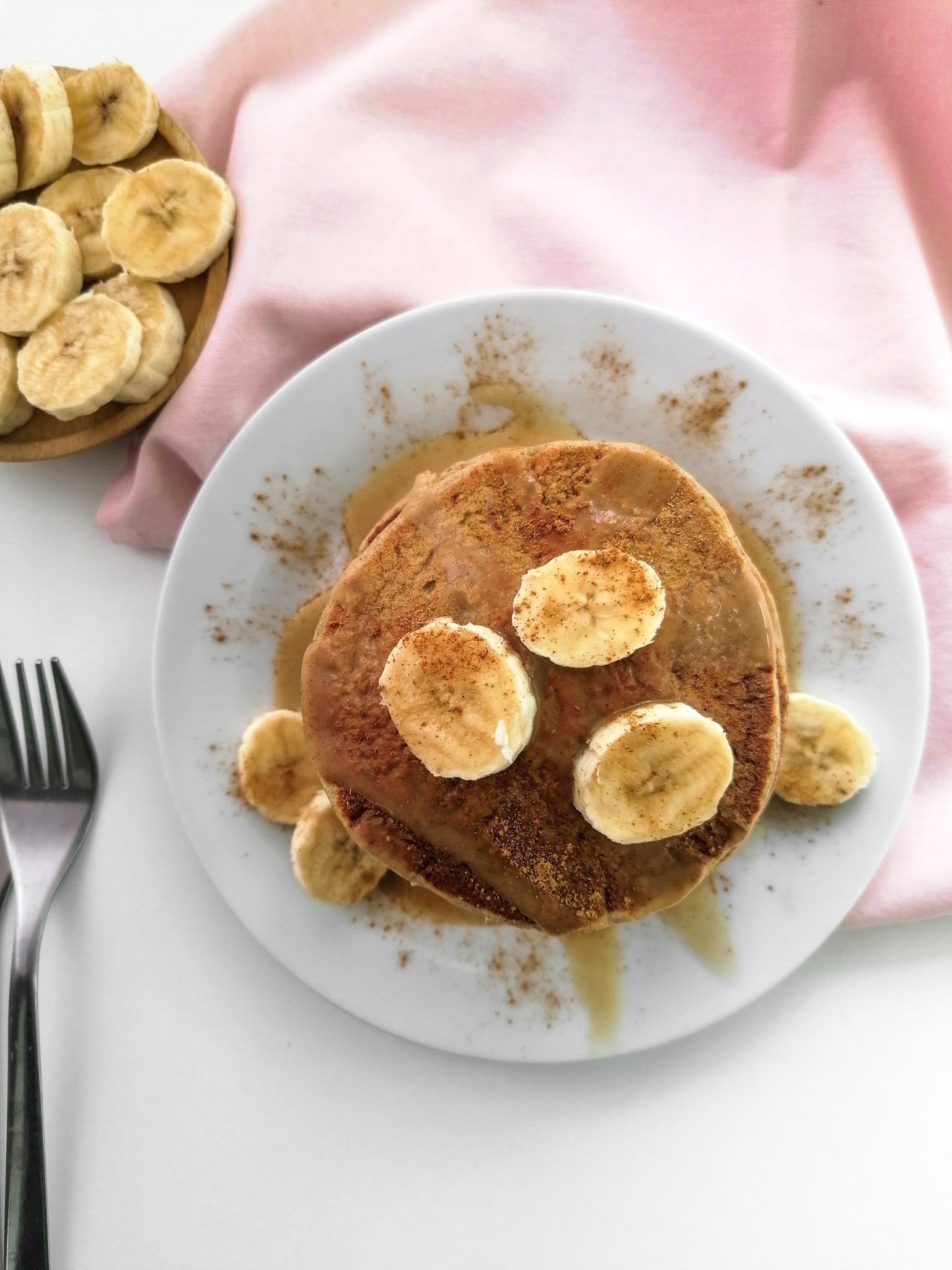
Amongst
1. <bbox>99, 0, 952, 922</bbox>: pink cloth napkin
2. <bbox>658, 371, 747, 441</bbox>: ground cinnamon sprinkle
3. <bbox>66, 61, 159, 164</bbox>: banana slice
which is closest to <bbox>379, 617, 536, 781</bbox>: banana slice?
<bbox>658, 371, 747, 441</bbox>: ground cinnamon sprinkle

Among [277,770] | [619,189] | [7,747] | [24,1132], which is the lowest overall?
[24,1132]

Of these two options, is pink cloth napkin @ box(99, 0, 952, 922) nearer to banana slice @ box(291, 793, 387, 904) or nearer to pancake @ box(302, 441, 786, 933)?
pancake @ box(302, 441, 786, 933)

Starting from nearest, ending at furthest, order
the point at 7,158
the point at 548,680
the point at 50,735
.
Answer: the point at 548,680
the point at 7,158
the point at 50,735

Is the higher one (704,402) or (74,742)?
(704,402)

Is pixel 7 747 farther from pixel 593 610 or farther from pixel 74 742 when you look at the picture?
pixel 593 610

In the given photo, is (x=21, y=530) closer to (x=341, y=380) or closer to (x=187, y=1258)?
(x=341, y=380)

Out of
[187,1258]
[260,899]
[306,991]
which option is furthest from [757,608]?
[187,1258]

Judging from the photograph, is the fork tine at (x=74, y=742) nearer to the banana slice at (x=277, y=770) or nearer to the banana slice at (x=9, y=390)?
the banana slice at (x=277, y=770)

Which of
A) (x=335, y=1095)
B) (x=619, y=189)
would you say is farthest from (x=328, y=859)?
(x=619, y=189)
